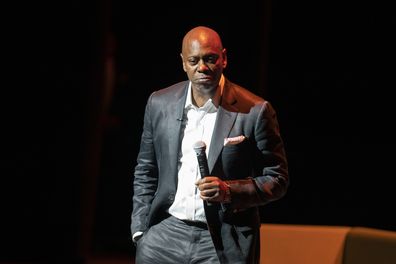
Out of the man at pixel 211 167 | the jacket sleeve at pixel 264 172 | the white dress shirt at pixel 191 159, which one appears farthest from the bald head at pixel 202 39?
the jacket sleeve at pixel 264 172

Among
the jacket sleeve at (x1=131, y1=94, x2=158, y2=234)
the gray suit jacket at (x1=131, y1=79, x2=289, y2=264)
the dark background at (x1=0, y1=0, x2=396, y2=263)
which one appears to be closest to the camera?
the gray suit jacket at (x1=131, y1=79, x2=289, y2=264)

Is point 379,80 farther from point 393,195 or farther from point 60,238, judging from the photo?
Result: point 60,238

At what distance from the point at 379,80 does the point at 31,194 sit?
9.05 ft

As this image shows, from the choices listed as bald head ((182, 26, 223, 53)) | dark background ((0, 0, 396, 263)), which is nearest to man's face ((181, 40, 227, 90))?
bald head ((182, 26, 223, 53))

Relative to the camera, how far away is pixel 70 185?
6.20m

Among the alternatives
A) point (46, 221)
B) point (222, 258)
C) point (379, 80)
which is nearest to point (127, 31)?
point (46, 221)

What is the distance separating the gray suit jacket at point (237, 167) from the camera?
2.82 metres

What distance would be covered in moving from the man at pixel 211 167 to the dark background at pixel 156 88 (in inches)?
95.1

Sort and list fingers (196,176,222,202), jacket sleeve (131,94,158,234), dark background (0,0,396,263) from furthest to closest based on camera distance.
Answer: dark background (0,0,396,263), jacket sleeve (131,94,158,234), fingers (196,176,222,202)

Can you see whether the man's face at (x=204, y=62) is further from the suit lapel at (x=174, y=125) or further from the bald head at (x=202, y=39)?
the suit lapel at (x=174, y=125)

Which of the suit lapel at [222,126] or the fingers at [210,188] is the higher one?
the suit lapel at [222,126]

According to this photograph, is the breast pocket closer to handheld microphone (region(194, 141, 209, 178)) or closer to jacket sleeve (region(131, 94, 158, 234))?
handheld microphone (region(194, 141, 209, 178))

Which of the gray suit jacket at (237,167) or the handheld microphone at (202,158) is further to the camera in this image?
the gray suit jacket at (237,167)

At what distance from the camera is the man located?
111 inches
